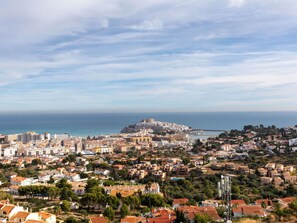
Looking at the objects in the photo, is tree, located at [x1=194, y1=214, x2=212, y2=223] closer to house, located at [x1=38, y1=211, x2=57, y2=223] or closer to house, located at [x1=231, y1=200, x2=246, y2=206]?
house, located at [x1=231, y1=200, x2=246, y2=206]

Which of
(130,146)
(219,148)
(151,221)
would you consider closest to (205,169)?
(219,148)

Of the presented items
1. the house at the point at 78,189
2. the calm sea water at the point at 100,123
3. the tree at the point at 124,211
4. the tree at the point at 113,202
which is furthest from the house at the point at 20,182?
the calm sea water at the point at 100,123

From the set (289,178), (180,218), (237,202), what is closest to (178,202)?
(237,202)

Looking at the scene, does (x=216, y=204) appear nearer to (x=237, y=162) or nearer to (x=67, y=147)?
(x=237, y=162)

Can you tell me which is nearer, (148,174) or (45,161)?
(148,174)

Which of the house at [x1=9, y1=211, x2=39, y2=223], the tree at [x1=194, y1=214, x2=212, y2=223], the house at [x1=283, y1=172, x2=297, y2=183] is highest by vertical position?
the tree at [x1=194, y1=214, x2=212, y2=223]

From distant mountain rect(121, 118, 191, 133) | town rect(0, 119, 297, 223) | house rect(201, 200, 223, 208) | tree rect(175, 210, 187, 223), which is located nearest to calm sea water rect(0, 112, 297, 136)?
distant mountain rect(121, 118, 191, 133)

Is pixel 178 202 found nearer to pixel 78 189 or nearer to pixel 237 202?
pixel 237 202

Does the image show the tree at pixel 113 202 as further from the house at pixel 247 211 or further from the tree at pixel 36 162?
the tree at pixel 36 162
